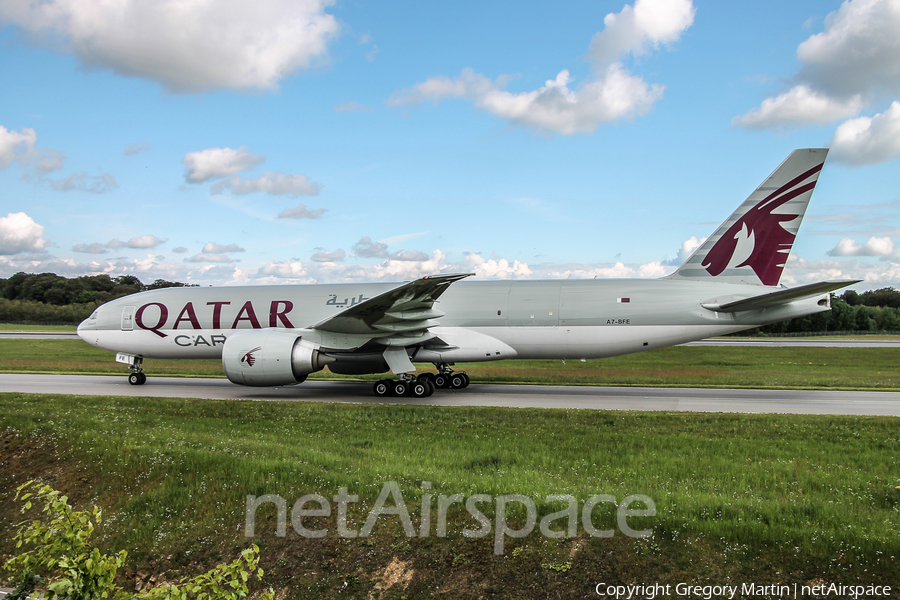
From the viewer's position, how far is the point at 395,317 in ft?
56.1

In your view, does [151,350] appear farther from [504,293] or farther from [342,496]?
[342,496]

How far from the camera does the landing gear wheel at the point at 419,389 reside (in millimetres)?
17453

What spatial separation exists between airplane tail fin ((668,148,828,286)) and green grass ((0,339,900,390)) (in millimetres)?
4475

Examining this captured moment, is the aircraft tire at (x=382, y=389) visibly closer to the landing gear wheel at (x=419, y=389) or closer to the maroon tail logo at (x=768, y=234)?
the landing gear wheel at (x=419, y=389)

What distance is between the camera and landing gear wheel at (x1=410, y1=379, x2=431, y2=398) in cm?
1745

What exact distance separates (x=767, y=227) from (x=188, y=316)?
65.0 ft

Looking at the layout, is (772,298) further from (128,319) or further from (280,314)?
(128,319)

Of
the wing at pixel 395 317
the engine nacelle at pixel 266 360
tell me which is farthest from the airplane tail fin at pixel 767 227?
the engine nacelle at pixel 266 360

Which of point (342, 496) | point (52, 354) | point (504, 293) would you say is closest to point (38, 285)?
point (52, 354)

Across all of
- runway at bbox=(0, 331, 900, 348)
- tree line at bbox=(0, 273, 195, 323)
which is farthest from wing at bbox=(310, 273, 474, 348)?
tree line at bbox=(0, 273, 195, 323)

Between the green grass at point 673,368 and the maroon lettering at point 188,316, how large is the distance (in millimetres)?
4484

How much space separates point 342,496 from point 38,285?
98.4 meters

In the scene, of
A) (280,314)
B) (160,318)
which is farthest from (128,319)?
(280,314)

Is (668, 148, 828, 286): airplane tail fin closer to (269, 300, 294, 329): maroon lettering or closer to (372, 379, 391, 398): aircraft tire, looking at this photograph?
(372, 379, 391, 398): aircraft tire
